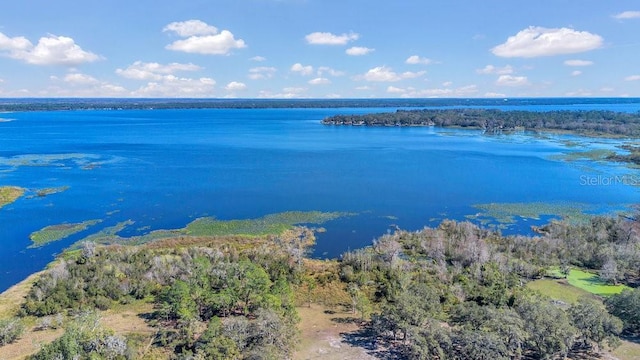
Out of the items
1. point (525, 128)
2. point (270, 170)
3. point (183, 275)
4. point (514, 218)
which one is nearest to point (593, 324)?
point (183, 275)

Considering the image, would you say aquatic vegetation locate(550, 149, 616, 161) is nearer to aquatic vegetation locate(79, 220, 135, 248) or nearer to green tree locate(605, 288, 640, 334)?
green tree locate(605, 288, 640, 334)

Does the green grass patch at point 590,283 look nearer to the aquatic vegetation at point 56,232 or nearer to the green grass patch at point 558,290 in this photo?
the green grass patch at point 558,290

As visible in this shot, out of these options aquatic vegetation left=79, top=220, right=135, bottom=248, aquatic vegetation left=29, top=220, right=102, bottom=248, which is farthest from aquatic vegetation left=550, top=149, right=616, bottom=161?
aquatic vegetation left=29, top=220, right=102, bottom=248

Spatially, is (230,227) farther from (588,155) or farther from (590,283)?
(588,155)

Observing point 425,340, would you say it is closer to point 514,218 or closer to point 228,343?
point 228,343

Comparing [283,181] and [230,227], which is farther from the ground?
[283,181]

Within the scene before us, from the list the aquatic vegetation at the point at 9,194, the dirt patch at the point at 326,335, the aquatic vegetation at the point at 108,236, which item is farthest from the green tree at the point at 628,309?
the aquatic vegetation at the point at 9,194

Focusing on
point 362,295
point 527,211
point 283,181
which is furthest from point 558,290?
point 283,181
